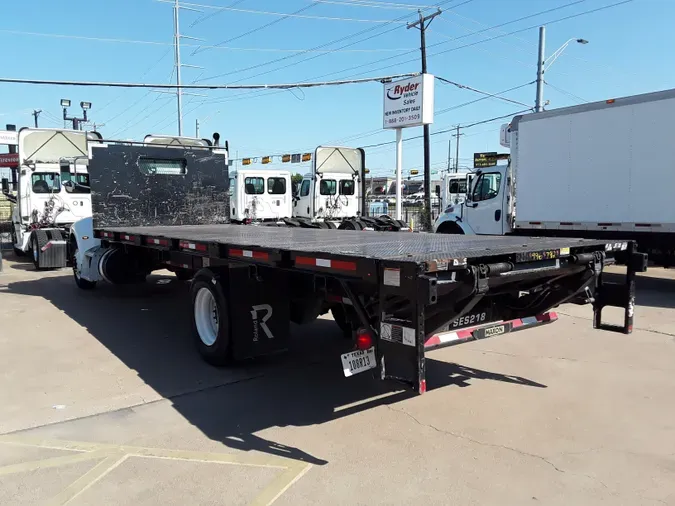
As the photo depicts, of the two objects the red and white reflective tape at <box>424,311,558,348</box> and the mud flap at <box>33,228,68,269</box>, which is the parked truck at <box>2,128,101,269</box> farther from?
the red and white reflective tape at <box>424,311,558,348</box>

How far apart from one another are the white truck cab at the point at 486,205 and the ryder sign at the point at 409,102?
550 centimetres

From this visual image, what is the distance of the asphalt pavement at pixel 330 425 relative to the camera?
3.57m

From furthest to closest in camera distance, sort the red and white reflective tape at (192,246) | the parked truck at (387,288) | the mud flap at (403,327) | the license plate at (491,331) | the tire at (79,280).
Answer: the tire at (79,280) < the red and white reflective tape at (192,246) < the license plate at (491,331) < the parked truck at (387,288) < the mud flap at (403,327)

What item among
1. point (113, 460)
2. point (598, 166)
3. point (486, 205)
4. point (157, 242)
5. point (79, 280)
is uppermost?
point (598, 166)

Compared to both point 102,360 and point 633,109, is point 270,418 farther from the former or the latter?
point 633,109

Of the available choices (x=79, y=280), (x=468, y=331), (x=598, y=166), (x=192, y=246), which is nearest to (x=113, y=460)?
(x=192, y=246)

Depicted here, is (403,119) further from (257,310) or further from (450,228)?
(257,310)

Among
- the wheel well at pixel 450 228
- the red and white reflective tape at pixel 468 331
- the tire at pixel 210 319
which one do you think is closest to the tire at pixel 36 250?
the tire at pixel 210 319

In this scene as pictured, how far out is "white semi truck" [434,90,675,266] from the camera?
10.8m

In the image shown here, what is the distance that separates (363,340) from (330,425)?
85cm

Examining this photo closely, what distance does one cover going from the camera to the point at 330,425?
4.56 m

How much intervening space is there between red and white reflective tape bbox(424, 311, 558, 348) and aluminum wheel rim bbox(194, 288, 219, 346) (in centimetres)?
272

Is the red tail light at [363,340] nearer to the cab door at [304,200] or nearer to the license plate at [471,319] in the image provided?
the license plate at [471,319]

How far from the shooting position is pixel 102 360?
644 cm
